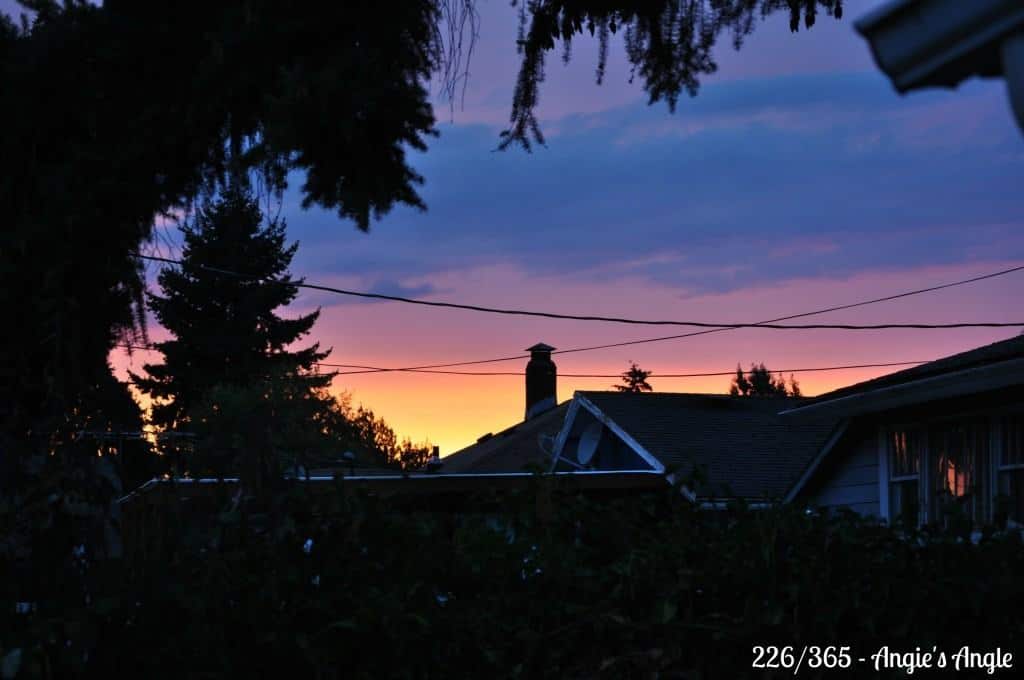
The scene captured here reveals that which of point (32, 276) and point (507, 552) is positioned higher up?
point (32, 276)

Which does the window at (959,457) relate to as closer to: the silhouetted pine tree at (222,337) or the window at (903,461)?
the window at (903,461)

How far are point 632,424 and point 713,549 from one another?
65.0ft

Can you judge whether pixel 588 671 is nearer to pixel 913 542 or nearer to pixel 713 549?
pixel 713 549

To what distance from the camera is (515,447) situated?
32.5 meters

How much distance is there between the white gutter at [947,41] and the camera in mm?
2105

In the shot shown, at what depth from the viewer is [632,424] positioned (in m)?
24.1

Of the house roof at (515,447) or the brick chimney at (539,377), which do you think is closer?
the house roof at (515,447)

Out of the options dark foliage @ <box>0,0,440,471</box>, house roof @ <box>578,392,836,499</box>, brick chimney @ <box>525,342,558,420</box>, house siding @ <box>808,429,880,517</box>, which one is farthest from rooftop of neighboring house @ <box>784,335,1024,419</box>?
brick chimney @ <box>525,342,558,420</box>

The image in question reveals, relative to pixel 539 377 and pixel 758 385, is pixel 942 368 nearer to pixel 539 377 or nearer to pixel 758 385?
pixel 539 377

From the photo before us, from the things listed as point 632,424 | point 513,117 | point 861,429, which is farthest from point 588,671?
point 632,424

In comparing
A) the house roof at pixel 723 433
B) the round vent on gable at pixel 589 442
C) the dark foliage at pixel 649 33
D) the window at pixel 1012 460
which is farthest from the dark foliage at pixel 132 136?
the round vent on gable at pixel 589 442

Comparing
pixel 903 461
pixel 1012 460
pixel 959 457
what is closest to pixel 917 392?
pixel 959 457

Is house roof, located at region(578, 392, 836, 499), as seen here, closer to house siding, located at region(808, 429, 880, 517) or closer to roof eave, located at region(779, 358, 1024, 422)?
house siding, located at region(808, 429, 880, 517)

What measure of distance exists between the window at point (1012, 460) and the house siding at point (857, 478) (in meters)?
2.17
